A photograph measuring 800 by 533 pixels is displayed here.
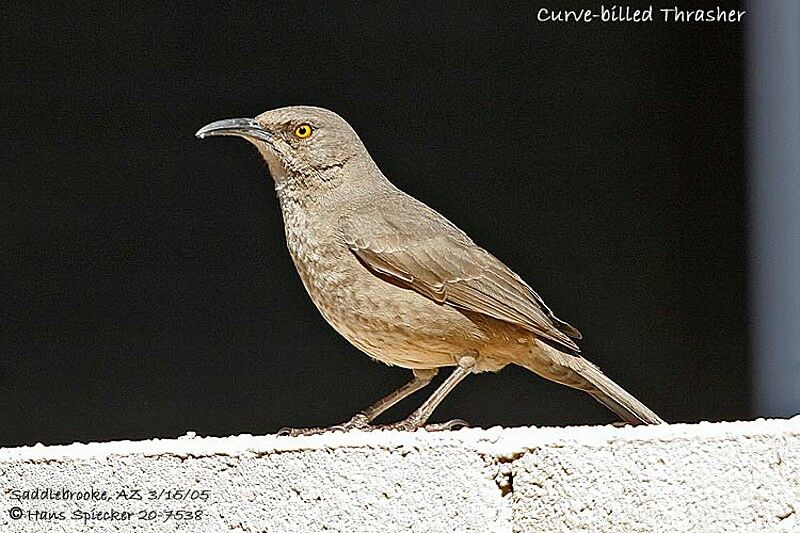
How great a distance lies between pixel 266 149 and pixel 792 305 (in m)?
1.98

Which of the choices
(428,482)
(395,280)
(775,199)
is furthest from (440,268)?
(775,199)

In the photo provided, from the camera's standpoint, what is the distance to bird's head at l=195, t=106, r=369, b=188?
9.64 ft

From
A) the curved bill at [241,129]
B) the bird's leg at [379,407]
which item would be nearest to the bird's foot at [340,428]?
the bird's leg at [379,407]

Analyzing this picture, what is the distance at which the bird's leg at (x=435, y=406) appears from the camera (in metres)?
2.62

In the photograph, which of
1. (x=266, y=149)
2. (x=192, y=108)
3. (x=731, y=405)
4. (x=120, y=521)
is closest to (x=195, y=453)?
(x=120, y=521)

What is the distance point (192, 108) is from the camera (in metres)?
4.29

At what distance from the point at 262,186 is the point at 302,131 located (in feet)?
5.07

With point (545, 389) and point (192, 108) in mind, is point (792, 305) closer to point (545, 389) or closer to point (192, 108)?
point (545, 389)

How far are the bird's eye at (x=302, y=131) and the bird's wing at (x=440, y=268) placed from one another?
0.22 meters

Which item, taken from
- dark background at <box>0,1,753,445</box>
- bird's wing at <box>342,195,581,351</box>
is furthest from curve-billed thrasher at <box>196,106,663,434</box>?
dark background at <box>0,1,753,445</box>

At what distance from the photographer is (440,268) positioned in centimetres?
287

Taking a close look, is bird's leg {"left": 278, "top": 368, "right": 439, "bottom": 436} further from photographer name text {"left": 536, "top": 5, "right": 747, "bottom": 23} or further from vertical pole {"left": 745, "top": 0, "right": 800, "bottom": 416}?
photographer name text {"left": 536, "top": 5, "right": 747, "bottom": 23}

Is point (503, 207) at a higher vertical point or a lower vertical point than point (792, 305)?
higher

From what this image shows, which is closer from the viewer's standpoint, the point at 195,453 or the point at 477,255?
the point at 195,453
